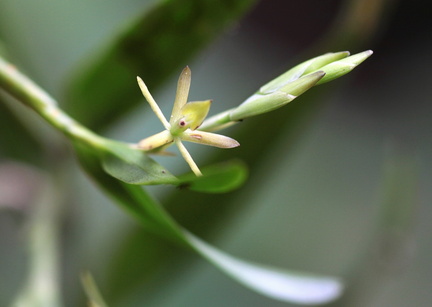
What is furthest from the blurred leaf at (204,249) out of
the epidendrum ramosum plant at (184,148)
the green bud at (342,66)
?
the green bud at (342,66)

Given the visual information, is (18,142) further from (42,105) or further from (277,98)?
(277,98)

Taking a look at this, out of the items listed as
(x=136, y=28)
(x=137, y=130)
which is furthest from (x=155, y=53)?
(x=137, y=130)

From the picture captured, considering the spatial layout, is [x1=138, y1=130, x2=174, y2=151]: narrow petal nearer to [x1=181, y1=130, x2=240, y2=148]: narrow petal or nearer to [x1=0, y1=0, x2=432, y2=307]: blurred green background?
[x1=181, y1=130, x2=240, y2=148]: narrow petal

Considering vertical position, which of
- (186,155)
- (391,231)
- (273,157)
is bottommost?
(391,231)

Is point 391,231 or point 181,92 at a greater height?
point 181,92

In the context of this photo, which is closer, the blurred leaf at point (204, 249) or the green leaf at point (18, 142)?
the blurred leaf at point (204, 249)

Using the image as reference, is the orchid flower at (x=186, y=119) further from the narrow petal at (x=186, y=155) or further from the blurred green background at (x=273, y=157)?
the blurred green background at (x=273, y=157)

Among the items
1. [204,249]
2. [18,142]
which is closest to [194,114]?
[204,249]
